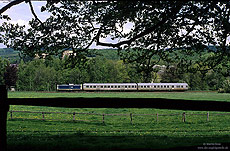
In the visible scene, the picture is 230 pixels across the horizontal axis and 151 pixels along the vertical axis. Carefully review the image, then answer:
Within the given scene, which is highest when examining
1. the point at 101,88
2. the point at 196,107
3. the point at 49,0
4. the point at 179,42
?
the point at 49,0

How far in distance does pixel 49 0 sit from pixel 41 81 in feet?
344

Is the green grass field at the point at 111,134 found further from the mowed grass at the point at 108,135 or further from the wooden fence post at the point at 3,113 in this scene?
the wooden fence post at the point at 3,113

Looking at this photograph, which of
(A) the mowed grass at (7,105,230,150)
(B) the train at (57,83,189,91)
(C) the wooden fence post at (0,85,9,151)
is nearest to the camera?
(C) the wooden fence post at (0,85,9,151)

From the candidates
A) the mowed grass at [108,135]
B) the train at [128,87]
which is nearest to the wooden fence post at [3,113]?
the mowed grass at [108,135]

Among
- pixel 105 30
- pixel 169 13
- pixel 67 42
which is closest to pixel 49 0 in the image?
pixel 67 42

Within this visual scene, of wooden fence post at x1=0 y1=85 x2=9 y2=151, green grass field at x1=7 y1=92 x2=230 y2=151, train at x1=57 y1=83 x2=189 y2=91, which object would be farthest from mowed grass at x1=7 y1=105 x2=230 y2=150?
train at x1=57 y1=83 x2=189 y2=91

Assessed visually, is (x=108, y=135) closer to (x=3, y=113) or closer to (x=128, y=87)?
(x=3, y=113)

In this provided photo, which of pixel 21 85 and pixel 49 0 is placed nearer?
pixel 49 0

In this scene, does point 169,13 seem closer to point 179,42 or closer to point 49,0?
point 179,42

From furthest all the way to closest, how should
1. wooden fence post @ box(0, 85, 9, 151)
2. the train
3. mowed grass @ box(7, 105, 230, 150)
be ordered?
the train, mowed grass @ box(7, 105, 230, 150), wooden fence post @ box(0, 85, 9, 151)

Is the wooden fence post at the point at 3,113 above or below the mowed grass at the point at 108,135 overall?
above

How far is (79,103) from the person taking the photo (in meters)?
7.68

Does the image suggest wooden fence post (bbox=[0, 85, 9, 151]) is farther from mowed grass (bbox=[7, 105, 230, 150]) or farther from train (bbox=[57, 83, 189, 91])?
train (bbox=[57, 83, 189, 91])

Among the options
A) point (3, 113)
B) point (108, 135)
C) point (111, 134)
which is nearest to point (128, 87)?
point (111, 134)
